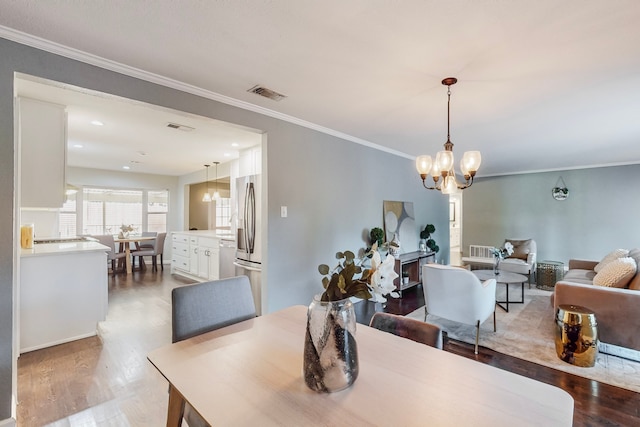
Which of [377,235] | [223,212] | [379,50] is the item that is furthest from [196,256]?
[379,50]

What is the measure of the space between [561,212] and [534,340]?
16.8ft

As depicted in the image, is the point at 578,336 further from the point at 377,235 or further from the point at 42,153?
the point at 42,153

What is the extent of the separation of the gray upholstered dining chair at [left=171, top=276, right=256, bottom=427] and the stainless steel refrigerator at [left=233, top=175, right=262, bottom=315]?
5.37ft

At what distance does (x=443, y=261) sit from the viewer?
6.34 meters

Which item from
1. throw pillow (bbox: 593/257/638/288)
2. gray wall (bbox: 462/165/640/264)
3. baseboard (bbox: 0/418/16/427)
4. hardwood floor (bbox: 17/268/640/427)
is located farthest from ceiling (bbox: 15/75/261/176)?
gray wall (bbox: 462/165/640/264)

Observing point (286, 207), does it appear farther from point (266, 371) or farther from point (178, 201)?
point (178, 201)

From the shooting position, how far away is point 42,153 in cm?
270

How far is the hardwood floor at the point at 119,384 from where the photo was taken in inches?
73.6

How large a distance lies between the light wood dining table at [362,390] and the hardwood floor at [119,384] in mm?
1076

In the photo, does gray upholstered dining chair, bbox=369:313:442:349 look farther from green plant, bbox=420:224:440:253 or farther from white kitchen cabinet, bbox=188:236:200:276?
white kitchen cabinet, bbox=188:236:200:276

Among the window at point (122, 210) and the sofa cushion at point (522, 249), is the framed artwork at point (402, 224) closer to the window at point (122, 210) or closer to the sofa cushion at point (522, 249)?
the sofa cushion at point (522, 249)

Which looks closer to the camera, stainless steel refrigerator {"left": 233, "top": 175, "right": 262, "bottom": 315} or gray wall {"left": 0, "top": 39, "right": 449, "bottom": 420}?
gray wall {"left": 0, "top": 39, "right": 449, "bottom": 420}

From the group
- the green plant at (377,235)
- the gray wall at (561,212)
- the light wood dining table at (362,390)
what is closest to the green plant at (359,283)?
the light wood dining table at (362,390)

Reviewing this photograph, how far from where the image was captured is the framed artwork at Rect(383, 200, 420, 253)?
4750mm
